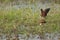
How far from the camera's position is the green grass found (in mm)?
9836

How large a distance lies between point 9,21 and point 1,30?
965 mm

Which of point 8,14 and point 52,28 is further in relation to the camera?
point 8,14

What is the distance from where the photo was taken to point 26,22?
35.1 feet

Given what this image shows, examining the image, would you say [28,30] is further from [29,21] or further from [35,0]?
[35,0]

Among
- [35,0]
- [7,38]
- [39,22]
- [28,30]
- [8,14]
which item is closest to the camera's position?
[7,38]

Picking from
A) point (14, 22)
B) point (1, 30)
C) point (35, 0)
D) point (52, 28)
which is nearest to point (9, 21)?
point (14, 22)

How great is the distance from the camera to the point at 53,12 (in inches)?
480

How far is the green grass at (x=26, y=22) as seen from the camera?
984cm

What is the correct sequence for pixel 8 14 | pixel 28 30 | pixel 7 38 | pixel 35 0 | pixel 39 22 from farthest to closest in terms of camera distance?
pixel 35 0, pixel 8 14, pixel 39 22, pixel 28 30, pixel 7 38

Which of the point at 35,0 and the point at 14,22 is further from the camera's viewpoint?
the point at 35,0

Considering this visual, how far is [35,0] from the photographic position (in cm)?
1527

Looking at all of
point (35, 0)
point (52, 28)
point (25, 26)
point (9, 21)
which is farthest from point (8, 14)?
point (35, 0)

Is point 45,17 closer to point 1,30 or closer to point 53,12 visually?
point 53,12

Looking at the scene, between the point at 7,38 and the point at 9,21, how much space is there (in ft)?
6.07
